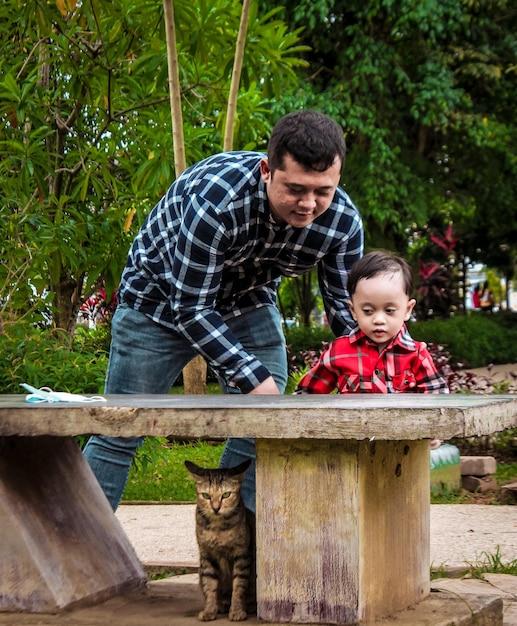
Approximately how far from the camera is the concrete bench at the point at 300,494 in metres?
3.62

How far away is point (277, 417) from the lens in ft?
11.9

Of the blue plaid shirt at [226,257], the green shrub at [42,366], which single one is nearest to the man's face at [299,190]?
the blue plaid shirt at [226,257]

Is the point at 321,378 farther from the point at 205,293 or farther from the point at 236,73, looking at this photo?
the point at 236,73

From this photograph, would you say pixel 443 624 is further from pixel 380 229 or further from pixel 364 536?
pixel 380 229

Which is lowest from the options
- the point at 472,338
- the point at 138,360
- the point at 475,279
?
the point at 138,360

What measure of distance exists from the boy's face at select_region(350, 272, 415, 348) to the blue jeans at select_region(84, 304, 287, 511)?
16.3 inches

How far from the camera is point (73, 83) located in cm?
857

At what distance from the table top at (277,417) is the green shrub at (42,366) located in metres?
2.49

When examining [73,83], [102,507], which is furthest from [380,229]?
[102,507]

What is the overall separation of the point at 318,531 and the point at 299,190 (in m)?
1.12

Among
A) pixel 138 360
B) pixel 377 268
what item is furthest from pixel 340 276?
pixel 138 360

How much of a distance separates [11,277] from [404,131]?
14546 mm

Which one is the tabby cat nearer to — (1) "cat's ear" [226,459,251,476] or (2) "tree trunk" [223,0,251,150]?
(1) "cat's ear" [226,459,251,476]

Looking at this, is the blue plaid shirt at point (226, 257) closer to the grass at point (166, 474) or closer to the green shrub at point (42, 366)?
the green shrub at point (42, 366)
